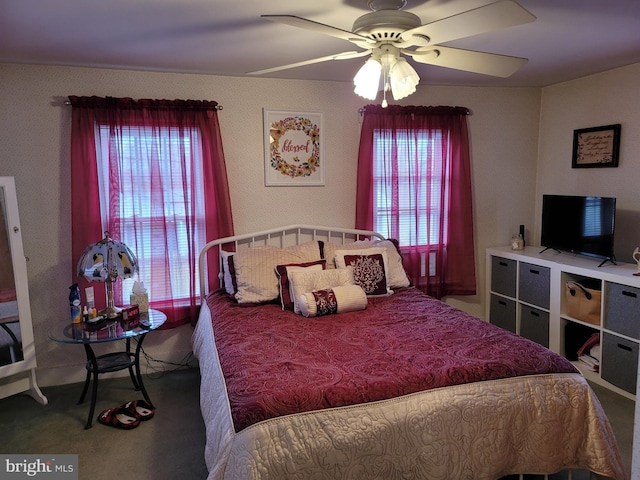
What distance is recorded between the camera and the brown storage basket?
10.7 ft

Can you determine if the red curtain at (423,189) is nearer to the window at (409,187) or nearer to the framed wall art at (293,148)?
the window at (409,187)

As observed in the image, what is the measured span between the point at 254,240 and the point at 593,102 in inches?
114

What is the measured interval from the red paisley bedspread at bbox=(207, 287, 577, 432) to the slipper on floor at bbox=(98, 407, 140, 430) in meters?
0.77

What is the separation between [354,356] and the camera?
7.26 ft

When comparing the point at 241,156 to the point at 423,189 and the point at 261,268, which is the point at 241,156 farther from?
the point at 423,189

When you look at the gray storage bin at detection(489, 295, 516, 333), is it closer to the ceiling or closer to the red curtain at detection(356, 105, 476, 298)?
the red curtain at detection(356, 105, 476, 298)

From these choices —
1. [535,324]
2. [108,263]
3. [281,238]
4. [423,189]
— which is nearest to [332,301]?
[281,238]

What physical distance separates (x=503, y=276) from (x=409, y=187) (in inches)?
45.0

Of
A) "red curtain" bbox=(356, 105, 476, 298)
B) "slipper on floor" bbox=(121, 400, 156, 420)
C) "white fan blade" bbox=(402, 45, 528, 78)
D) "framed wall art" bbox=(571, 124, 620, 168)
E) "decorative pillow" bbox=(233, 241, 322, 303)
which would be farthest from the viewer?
"red curtain" bbox=(356, 105, 476, 298)

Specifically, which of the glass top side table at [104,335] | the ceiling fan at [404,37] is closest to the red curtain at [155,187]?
the glass top side table at [104,335]

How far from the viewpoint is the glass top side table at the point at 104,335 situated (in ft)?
9.18

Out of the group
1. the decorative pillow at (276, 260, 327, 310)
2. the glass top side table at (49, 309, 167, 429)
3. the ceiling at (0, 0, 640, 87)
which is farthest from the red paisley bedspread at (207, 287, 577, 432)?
the ceiling at (0, 0, 640, 87)

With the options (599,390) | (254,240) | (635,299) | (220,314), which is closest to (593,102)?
(635,299)

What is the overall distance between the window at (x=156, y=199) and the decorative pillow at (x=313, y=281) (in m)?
0.90
